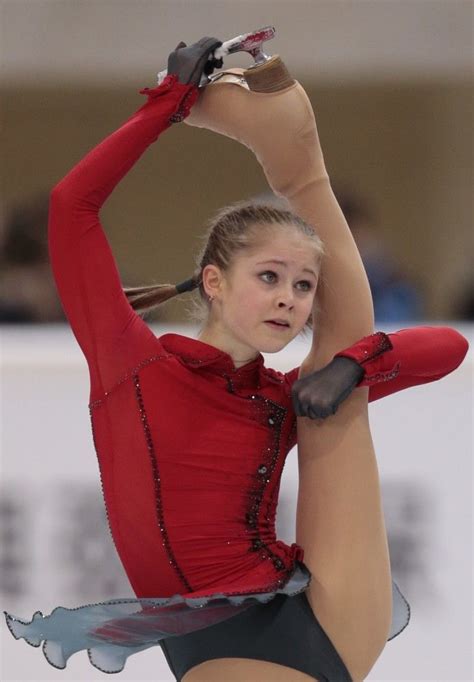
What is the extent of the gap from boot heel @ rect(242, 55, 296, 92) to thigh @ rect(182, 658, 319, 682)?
2.36ft

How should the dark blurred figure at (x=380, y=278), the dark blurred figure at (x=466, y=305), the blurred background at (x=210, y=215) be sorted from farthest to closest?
the dark blurred figure at (x=466, y=305) → the dark blurred figure at (x=380, y=278) → the blurred background at (x=210, y=215)

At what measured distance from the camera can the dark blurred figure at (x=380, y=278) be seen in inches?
139

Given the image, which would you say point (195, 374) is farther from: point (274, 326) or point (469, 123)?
point (469, 123)

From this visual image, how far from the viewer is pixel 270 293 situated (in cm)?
160

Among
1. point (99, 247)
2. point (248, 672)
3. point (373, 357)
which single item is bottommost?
point (248, 672)

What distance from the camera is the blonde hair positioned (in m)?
1.62

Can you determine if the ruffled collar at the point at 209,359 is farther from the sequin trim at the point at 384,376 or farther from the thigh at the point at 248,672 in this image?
the thigh at the point at 248,672

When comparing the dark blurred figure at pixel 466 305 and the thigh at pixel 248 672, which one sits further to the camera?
the dark blurred figure at pixel 466 305

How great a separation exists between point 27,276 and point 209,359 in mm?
1935

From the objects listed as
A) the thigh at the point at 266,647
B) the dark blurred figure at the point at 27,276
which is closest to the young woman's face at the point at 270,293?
the thigh at the point at 266,647

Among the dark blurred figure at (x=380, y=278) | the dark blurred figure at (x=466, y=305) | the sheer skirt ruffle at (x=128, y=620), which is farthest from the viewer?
the dark blurred figure at (x=466, y=305)

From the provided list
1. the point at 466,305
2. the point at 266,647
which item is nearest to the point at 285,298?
the point at 266,647

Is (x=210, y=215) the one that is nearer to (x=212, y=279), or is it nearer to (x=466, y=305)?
(x=466, y=305)

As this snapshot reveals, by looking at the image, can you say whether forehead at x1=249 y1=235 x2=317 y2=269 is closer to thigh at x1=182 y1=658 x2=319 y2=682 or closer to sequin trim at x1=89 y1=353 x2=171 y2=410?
sequin trim at x1=89 y1=353 x2=171 y2=410
